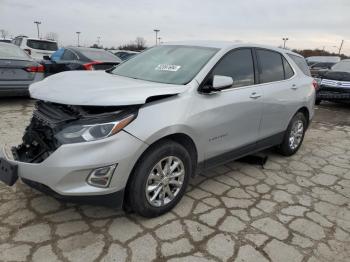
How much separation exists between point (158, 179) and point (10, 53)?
19.9 feet

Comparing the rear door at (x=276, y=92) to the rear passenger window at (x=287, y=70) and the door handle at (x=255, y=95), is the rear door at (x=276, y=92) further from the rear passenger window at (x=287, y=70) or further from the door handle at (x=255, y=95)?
the door handle at (x=255, y=95)

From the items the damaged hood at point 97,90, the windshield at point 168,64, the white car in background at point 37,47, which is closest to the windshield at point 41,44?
the white car in background at point 37,47

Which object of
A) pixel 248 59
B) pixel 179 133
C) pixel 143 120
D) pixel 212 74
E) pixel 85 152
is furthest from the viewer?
pixel 248 59

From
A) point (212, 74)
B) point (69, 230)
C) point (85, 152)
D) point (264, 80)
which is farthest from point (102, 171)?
point (264, 80)

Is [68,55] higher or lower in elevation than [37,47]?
lower

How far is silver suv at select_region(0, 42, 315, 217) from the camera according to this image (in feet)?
8.91

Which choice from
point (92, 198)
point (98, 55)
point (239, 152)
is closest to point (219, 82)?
point (239, 152)

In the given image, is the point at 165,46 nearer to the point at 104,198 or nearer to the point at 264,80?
the point at 264,80

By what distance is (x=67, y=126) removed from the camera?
280cm

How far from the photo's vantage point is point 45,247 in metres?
2.76

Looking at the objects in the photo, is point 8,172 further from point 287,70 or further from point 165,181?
point 287,70

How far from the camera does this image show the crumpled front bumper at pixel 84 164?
2652mm

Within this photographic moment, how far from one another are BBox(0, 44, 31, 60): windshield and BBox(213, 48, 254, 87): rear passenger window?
5.38 metres

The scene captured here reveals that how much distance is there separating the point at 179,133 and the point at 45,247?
1501 millimetres
